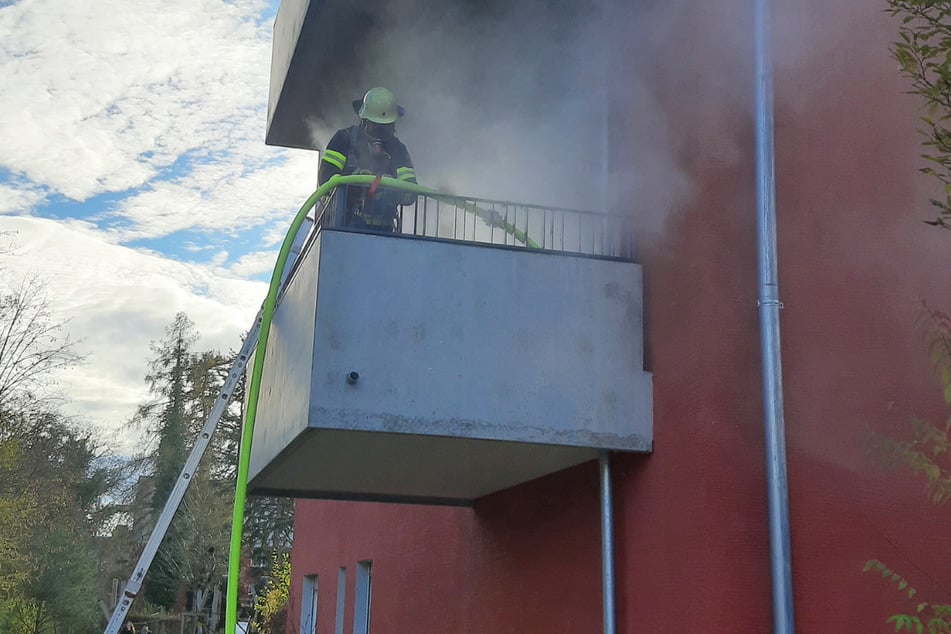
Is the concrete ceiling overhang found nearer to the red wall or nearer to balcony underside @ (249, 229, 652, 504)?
the red wall

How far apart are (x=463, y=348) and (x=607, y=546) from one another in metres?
1.30

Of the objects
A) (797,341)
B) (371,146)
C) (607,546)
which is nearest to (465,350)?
(607,546)

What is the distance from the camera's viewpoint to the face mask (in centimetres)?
649

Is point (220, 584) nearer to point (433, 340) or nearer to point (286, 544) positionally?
point (286, 544)

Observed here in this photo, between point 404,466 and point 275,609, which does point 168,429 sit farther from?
point 404,466

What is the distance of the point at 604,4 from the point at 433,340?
8.84 feet

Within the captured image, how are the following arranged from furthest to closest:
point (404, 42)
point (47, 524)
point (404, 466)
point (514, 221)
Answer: point (47, 524), point (404, 42), point (404, 466), point (514, 221)

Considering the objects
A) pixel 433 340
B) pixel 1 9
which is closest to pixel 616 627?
pixel 433 340

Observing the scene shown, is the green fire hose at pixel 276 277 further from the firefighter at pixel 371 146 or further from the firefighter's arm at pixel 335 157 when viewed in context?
the firefighter's arm at pixel 335 157

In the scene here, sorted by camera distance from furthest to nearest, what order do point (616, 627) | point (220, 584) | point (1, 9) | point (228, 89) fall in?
point (220, 584), point (1, 9), point (228, 89), point (616, 627)

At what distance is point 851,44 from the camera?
16.6ft

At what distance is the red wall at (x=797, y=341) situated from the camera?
4637 mm

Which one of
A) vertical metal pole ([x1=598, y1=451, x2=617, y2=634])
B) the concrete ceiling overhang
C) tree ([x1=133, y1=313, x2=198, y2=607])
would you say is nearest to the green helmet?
the concrete ceiling overhang

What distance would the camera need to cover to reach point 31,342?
2325 centimetres
